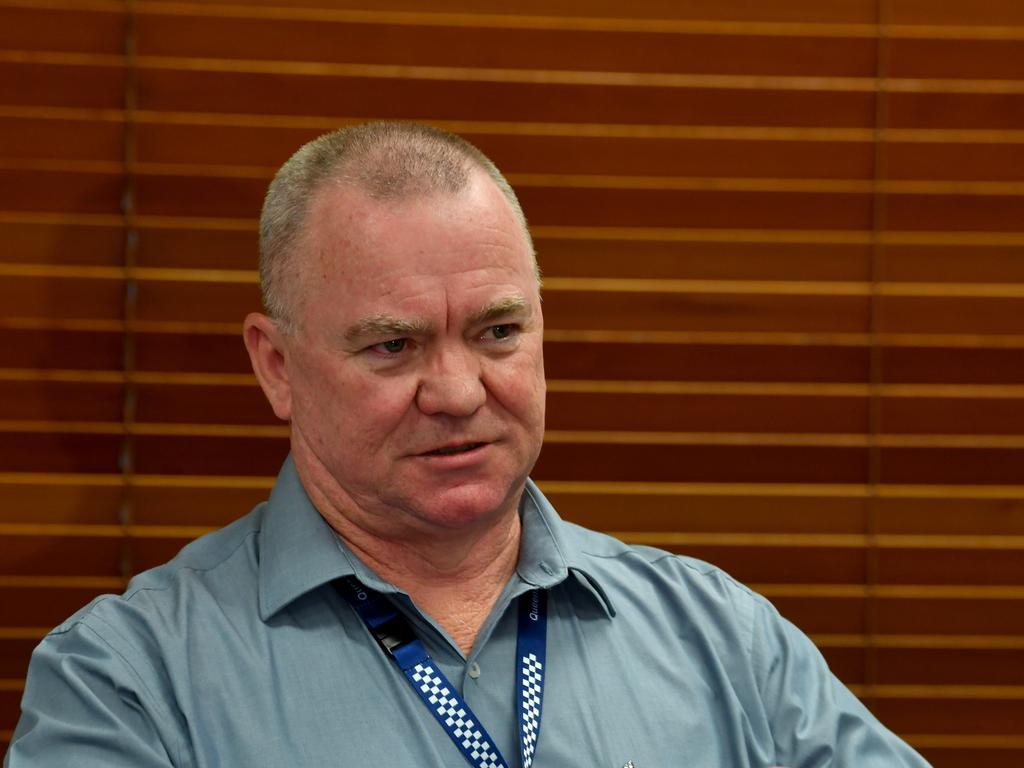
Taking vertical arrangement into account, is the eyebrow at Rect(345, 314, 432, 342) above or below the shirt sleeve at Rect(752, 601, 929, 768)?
above

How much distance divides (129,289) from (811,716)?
1.42 meters

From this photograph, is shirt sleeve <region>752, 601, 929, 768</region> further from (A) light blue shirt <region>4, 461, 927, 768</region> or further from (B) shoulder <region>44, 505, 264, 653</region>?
(B) shoulder <region>44, 505, 264, 653</region>

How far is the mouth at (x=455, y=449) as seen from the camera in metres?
1.75

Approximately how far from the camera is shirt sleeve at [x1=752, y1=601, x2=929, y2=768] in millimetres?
Answer: 1884

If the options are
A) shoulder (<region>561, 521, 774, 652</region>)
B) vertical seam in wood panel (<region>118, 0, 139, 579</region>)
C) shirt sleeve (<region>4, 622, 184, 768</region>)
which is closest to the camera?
shirt sleeve (<region>4, 622, 184, 768</region>)

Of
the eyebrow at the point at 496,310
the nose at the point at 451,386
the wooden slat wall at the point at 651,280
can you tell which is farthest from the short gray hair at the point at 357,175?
the wooden slat wall at the point at 651,280

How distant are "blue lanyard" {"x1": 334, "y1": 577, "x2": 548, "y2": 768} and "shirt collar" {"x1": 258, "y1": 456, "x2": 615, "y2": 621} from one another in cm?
4

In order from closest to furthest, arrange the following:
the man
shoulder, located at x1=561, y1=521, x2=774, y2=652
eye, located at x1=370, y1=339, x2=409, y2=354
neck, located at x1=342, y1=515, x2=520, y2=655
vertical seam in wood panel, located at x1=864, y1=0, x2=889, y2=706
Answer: the man → eye, located at x1=370, y1=339, x2=409, y2=354 → neck, located at x1=342, y1=515, x2=520, y2=655 → shoulder, located at x1=561, y1=521, x2=774, y2=652 → vertical seam in wood panel, located at x1=864, y1=0, x2=889, y2=706

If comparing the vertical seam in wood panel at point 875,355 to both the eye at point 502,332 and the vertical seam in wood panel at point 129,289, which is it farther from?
the vertical seam in wood panel at point 129,289

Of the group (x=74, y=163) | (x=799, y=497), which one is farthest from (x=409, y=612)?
(x=74, y=163)

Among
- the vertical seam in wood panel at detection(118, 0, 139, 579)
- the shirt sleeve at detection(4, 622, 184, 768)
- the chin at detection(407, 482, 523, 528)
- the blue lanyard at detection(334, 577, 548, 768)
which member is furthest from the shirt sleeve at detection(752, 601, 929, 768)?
the vertical seam in wood panel at detection(118, 0, 139, 579)

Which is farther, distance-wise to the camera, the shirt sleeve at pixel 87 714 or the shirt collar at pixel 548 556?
the shirt collar at pixel 548 556

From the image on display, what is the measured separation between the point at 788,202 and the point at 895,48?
370mm

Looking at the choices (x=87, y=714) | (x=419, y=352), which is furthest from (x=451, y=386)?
(x=87, y=714)
